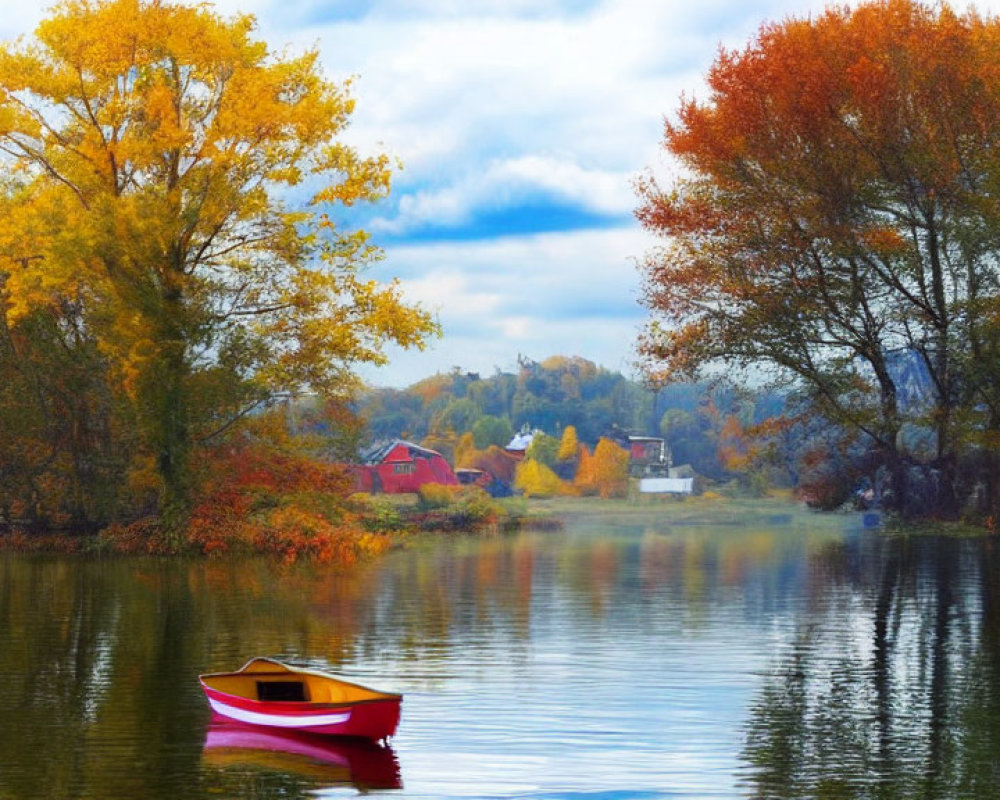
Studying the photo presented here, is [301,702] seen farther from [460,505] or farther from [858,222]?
[460,505]

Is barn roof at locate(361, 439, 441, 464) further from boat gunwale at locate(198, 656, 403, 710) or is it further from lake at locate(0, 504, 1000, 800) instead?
boat gunwale at locate(198, 656, 403, 710)

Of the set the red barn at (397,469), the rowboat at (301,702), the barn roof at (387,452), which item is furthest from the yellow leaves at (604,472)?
the rowboat at (301,702)

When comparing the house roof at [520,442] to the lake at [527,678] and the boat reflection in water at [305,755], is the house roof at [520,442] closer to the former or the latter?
the lake at [527,678]

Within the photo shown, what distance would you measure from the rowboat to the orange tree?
29.4 metres

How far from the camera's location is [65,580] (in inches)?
1367

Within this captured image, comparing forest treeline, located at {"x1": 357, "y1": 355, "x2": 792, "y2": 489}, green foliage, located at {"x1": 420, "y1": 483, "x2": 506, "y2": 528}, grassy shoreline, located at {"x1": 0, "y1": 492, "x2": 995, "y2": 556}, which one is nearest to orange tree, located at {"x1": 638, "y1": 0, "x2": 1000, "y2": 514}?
grassy shoreline, located at {"x1": 0, "y1": 492, "x2": 995, "y2": 556}

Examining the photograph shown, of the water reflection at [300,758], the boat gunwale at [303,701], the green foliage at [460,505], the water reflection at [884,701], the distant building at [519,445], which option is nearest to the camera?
the water reflection at [884,701]

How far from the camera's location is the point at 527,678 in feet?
64.3

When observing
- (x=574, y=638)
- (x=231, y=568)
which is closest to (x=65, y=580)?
(x=231, y=568)

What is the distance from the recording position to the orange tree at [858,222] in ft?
139

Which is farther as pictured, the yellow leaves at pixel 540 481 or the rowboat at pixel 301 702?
the yellow leaves at pixel 540 481

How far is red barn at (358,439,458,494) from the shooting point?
264 feet

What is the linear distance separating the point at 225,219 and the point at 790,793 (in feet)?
106

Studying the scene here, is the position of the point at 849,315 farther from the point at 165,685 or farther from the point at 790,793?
the point at 790,793
